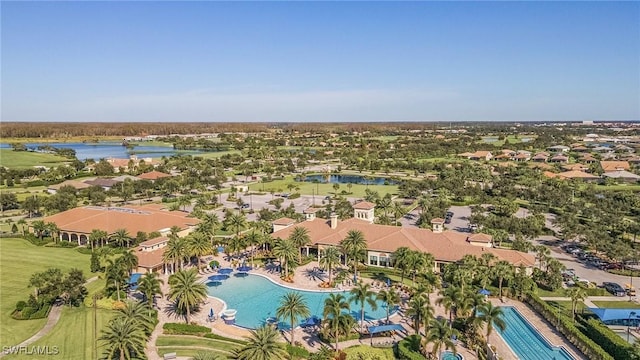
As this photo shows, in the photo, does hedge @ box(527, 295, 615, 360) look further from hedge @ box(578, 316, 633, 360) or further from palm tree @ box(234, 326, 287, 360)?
palm tree @ box(234, 326, 287, 360)

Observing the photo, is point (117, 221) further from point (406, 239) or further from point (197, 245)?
point (406, 239)

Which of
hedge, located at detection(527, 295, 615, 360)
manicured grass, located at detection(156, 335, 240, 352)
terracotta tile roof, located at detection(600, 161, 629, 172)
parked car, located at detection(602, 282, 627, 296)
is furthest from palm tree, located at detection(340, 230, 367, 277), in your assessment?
terracotta tile roof, located at detection(600, 161, 629, 172)

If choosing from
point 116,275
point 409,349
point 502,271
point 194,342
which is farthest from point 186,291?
point 502,271

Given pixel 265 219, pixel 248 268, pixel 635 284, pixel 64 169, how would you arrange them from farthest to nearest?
pixel 64 169
pixel 265 219
pixel 248 268
pixel 635 284

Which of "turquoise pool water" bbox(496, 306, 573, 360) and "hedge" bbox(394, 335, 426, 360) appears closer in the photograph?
"hedge" bbox(394, 335, 426, 360)

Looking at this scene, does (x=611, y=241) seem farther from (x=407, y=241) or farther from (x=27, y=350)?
(x=27, y=350)

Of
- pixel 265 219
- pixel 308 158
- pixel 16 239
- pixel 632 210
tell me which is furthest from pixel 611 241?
pixel 308 158

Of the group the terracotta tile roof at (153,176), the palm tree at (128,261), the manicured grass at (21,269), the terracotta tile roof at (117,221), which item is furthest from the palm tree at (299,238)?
the terracotta tile roof at (153,176)
